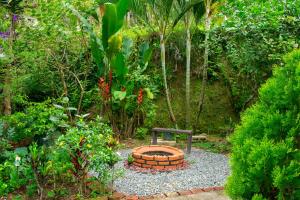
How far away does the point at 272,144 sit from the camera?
2.04 metres

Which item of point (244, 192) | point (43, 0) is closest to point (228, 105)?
point (43, 0)

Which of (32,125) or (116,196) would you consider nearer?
(116,196)

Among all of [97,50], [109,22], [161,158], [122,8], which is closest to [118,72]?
[97,50]

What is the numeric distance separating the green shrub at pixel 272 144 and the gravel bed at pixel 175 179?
2.33m

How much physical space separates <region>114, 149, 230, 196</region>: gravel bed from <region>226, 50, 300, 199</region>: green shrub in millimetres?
2331

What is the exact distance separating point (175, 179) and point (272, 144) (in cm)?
311

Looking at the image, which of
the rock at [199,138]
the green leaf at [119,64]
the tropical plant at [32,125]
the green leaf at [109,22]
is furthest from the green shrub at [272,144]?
the rock at [199,138]

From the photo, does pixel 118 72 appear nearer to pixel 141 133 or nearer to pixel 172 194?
pixel 141 133

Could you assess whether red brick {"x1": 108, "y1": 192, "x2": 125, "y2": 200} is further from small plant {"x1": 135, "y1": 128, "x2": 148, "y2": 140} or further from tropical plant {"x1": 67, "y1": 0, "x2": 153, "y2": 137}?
small plant {"x1": 135, "y1": 128, "x2": 148, "y2": 140}

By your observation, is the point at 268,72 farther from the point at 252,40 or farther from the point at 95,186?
the point at 95,186

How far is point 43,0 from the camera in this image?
229 inches

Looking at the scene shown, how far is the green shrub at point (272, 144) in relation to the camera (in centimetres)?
202

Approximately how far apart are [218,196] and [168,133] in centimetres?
316

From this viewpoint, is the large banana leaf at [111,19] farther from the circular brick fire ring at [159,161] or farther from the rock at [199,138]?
the rock at [199,138]
